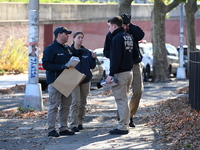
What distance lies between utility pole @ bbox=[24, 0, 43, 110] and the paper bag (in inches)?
155

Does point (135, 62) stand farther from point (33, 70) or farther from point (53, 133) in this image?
point (33, 70)

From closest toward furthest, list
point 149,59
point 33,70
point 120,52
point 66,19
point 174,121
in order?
1. point 120,52
2. point 174,121
3. point 33,70
4. point 149,59
5. point 66,19

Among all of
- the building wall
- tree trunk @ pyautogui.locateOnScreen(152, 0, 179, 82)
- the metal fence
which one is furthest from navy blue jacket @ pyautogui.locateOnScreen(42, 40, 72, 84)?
the building wall

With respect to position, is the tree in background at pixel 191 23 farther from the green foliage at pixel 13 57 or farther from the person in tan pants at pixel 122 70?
the person in tan pants at pixel 122 70

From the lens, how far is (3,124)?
449 inches

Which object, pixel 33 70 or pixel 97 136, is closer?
pixel 97 136

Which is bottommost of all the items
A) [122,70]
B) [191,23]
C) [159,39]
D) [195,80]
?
[195,80]

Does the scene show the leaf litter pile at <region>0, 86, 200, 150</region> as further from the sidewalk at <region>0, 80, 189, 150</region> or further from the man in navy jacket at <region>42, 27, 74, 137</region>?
the man in navy jacket at <region>42, 27, 74, 137</region>

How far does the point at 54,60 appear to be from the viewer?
9508mm

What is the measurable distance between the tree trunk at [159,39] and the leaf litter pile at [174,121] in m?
10.6

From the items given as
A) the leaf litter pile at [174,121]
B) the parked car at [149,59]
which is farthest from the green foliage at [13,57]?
the leaf litter pile at [174,121]

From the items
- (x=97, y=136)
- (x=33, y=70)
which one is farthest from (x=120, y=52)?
(x=33, y=70)

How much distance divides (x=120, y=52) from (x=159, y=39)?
640 inches

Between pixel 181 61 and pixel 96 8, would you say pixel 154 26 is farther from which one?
pixel 96 8
